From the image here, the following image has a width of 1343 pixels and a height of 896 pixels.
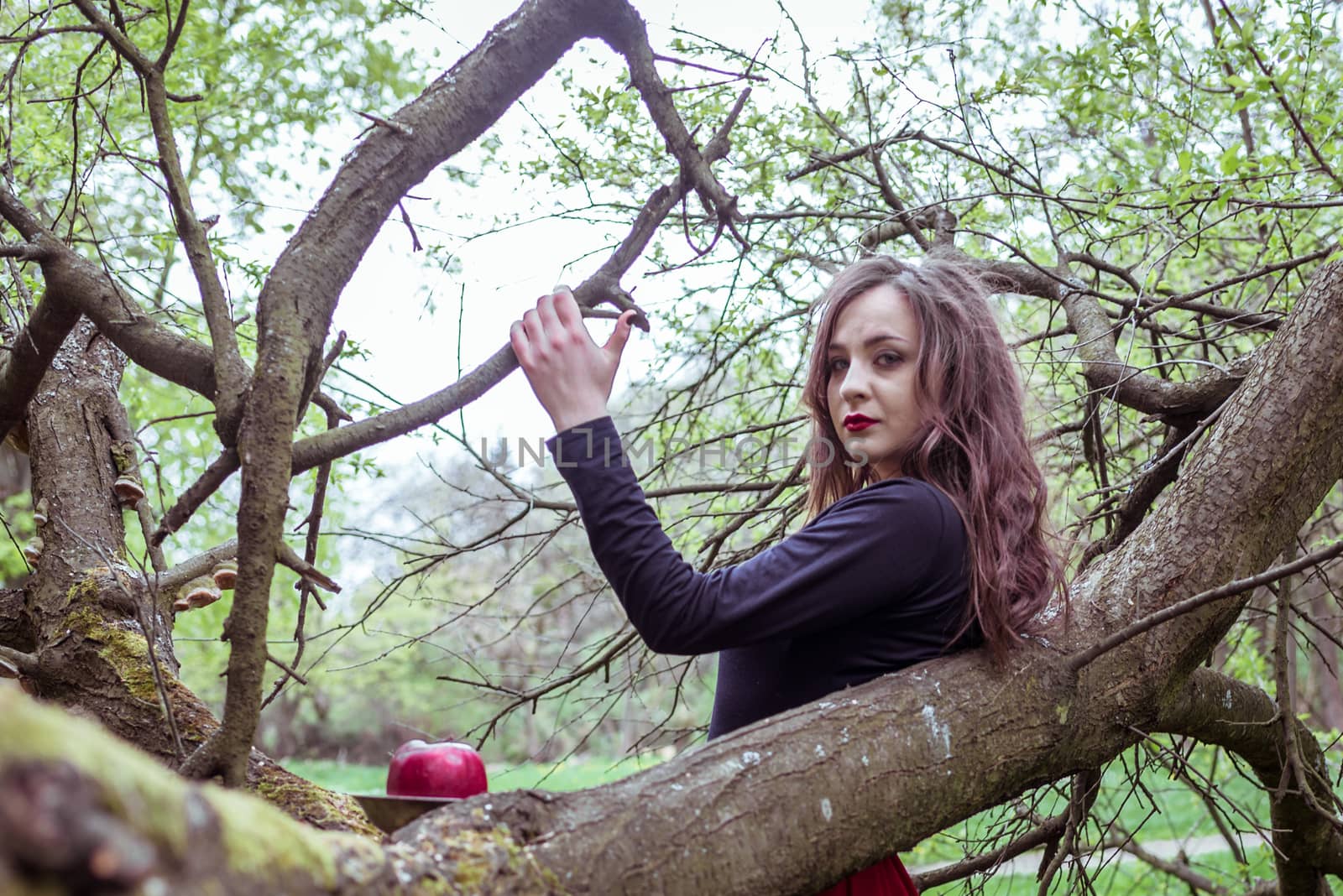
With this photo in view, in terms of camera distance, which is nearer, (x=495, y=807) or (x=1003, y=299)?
(x=495, y=807)

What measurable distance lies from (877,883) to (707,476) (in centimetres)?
260

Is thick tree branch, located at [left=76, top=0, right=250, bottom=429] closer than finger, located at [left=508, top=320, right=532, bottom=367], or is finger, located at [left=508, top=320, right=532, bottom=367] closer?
thick tree branch, located at [left=76, top=0, right=250, bottom=429]

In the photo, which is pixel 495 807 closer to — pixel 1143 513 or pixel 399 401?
pixel 399 401

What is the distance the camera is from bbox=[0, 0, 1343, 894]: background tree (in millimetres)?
1071

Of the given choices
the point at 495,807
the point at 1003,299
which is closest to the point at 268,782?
the point at 495,807

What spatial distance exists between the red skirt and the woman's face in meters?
0.64

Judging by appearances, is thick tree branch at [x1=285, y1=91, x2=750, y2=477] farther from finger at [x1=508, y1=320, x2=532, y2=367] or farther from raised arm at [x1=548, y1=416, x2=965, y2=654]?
raised arm at [x1=548, y1=416, x2=965, y2=654]

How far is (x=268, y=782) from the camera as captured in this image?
146cm

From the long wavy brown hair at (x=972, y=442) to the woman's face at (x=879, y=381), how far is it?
0.07ft

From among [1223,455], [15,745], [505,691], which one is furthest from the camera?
[505,691]

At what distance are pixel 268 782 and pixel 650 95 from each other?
4.58 ft

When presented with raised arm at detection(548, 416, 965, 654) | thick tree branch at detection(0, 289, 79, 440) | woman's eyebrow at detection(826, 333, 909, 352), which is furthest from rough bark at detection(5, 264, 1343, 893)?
thick tree branch at detection(0, 289, 79, 440)

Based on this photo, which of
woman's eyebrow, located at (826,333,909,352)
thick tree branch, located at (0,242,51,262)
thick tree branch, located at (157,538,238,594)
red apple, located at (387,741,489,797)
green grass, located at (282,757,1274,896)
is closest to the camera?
red apple, located at (387,741,489,797)

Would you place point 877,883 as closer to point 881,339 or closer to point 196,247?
point 881,339
